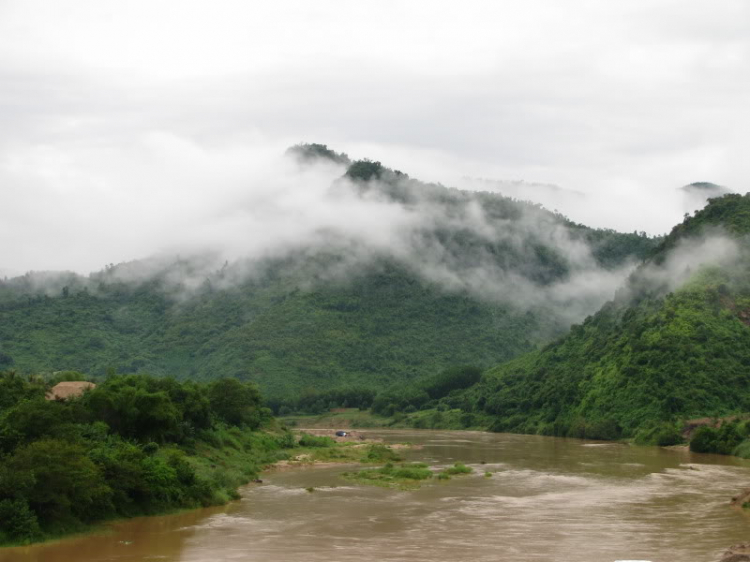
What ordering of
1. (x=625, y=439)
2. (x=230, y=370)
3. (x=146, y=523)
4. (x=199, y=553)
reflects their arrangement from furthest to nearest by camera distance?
1. (x=230, y=370)
2. (x=625, y=439)
3. (x=146, y=523)
4. (x=199, y=553)

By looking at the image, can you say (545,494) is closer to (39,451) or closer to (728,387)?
(39,451)

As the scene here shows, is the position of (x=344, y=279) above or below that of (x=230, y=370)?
above

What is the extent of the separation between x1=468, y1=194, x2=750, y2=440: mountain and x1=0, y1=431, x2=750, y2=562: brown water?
29.4 metres

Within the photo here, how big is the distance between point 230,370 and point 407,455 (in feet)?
273

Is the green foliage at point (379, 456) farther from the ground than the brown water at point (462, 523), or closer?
closer

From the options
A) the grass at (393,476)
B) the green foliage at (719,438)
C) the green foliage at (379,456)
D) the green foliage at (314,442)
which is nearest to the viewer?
the grass at (393,476)

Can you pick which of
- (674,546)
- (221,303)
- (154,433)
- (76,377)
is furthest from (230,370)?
(674,546)

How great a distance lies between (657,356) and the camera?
99.5 m

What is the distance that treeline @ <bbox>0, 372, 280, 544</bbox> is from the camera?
120ft

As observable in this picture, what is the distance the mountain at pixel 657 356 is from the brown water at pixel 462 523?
2940 centimetres

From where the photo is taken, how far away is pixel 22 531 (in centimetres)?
3562

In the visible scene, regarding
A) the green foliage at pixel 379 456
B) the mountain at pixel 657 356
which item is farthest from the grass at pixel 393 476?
the mountain at pixel 657 356

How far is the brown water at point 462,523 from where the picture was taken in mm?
35344

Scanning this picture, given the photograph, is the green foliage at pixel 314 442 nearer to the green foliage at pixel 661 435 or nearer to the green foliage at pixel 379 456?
the green foliage at pixel 379 456
